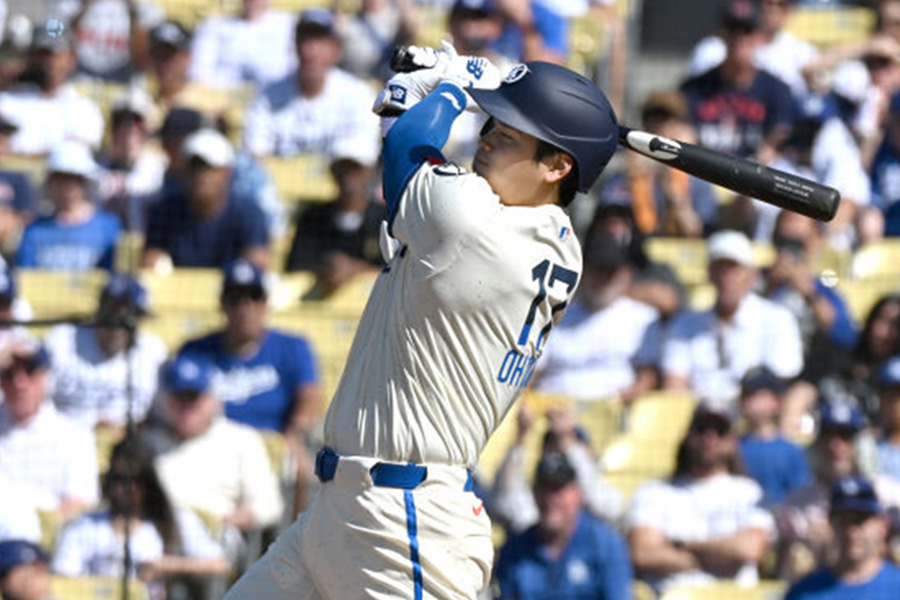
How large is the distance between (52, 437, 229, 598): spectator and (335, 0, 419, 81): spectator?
263 cm

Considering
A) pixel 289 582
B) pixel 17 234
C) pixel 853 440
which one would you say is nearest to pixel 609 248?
pixel 853 440

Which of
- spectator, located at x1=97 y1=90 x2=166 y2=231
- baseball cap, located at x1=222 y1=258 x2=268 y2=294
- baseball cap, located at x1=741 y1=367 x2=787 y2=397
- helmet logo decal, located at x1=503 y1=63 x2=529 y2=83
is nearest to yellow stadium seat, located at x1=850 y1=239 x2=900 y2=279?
baseball cap, located at x1=741 y1=367 x2=787 y2=397

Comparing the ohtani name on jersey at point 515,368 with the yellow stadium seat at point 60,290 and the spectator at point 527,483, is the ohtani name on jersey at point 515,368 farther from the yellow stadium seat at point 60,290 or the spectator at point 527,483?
the yellow stadium seat at point 60,290

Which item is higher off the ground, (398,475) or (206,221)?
(206,221)

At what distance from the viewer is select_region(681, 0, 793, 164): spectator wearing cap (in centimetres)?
875

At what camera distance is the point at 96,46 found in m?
9.34

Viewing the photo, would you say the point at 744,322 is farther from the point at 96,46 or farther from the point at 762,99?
the point at 96,46

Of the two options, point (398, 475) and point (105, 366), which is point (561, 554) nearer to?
point (105, 366)

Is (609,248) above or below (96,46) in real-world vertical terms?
below

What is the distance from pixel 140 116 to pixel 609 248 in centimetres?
244

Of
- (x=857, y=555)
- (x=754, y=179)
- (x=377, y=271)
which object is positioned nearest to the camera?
(x=754, y=179)

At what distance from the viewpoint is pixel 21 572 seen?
22.7 feet

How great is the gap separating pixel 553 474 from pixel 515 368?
281cm

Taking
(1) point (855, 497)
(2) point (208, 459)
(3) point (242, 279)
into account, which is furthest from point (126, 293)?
(1) point (855, 497)
